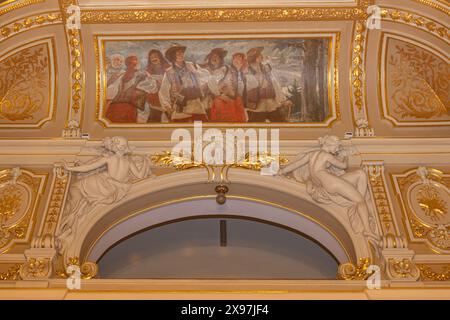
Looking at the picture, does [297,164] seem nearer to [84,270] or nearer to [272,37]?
[272,37]

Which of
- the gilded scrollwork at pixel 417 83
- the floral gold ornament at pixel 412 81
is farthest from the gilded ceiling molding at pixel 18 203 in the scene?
the gilded scrollwork at pixel 417 83

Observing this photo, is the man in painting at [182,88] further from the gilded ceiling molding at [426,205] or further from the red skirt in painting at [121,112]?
the gilded ceiling molding at [426,205]

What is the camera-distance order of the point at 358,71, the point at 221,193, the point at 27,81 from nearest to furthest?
the point at 221,193
the point at 358,71
the point at 27,81

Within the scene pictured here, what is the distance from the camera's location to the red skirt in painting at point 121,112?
9.27 meters

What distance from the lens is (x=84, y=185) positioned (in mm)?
8180

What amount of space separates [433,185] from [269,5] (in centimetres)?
354

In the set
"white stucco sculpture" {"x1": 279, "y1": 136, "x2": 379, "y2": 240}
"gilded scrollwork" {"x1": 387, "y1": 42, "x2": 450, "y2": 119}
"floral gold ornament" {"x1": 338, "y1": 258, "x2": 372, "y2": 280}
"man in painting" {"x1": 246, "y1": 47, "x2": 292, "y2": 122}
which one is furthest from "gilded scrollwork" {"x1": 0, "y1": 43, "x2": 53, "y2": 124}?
"gilded scrollwork" {"x1": 387, "y1": 42, "x2": 450, "y2": 119}

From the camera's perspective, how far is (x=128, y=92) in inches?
369

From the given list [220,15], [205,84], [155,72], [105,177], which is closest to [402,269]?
[105,177]

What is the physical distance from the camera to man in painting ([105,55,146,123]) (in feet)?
30.6

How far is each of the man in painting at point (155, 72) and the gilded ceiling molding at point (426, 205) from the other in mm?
3727

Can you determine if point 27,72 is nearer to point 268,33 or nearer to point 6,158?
point 6,158

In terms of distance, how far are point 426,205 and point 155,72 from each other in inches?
177
